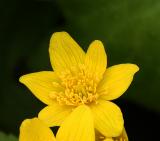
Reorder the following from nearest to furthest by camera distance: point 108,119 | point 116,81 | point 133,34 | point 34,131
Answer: point 34,131, point 108,119, point 116,81, point 133,34

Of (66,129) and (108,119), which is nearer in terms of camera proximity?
(66,129)

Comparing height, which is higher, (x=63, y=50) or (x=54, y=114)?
(x=63, y=50)

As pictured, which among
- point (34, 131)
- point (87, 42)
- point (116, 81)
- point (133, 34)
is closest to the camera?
point (34, 131)

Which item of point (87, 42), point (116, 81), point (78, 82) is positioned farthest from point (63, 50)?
point (87, 42)

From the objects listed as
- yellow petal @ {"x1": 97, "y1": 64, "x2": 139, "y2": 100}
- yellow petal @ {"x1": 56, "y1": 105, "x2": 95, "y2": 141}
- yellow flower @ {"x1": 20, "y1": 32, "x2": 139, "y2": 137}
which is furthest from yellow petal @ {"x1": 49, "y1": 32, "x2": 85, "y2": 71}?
yellow petal @ {"x1": 56, "y1": 105, "x2": 95, "y2": 141}

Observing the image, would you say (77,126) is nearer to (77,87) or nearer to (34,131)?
(34,131)

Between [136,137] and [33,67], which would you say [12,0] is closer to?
[33,67]

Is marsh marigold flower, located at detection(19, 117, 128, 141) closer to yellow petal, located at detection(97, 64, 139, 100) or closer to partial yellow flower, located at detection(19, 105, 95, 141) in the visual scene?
partial yellow flower, located at detection(19, 105, 95, 141)
